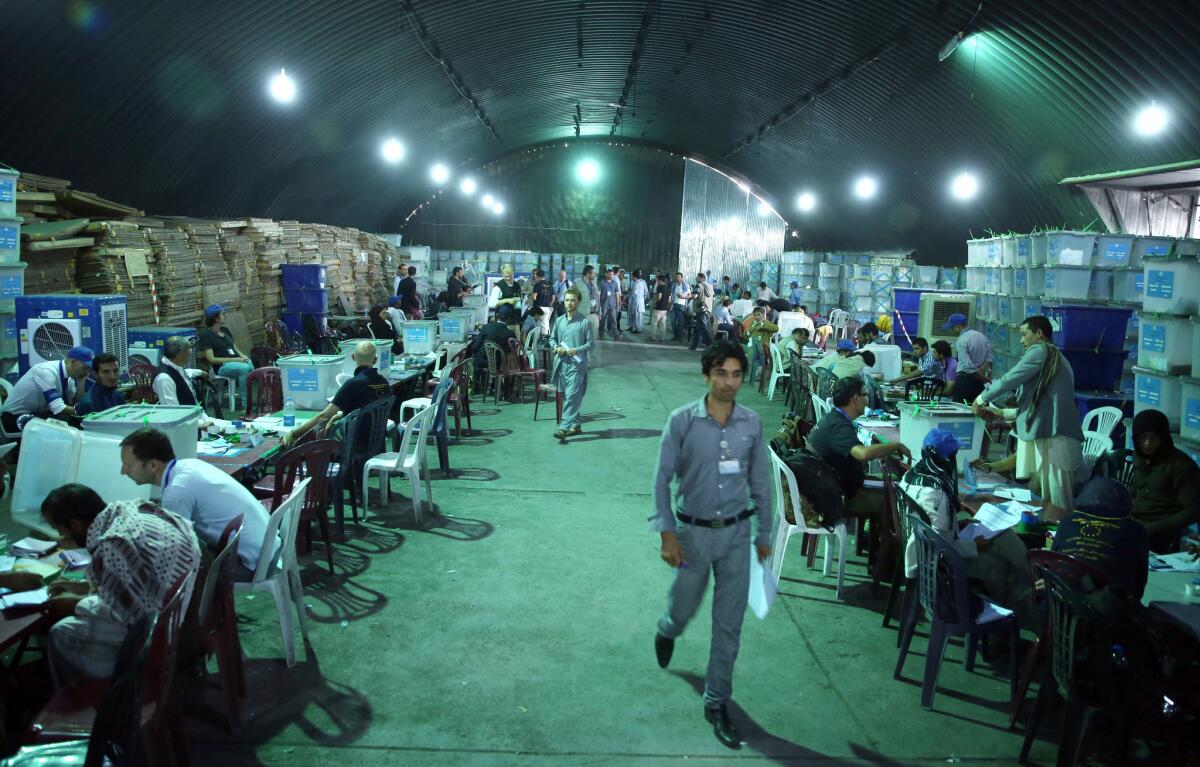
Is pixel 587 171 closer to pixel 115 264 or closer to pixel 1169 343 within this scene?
pixel 115 264

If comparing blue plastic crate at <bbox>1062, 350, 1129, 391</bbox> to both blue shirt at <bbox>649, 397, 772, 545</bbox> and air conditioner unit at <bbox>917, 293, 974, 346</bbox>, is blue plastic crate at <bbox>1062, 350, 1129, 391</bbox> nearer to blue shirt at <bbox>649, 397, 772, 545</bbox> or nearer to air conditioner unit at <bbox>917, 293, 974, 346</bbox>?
air conditioner unit at <bbox>917, 293, 974, 346</bbox>

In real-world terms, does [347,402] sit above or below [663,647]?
above

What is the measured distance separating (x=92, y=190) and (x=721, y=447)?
11.5 m

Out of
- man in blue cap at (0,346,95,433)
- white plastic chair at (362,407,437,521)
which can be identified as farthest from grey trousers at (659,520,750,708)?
man in blue cap at (0,346,95,433)

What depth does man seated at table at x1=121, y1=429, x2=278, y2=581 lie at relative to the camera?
4324 mm

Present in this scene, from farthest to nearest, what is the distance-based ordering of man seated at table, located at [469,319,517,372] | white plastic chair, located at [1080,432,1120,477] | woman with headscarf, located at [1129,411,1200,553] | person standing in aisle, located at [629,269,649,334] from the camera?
person standing in aisle, located at [629,269,649,334]
man seated at table, located at [469,319,517,372]
white plastic chair, located at [1080,432,1120,477]
woman with headscarf, located at [1129,411,1200,553]

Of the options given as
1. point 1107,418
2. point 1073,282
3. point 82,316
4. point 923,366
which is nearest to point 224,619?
point 82,316

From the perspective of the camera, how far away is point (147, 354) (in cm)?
1073

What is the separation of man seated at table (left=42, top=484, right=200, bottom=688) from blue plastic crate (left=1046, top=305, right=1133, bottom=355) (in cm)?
1003

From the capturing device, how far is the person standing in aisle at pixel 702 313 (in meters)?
21.7

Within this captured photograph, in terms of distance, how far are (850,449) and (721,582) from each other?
2357mm

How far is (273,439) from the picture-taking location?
6.90 m

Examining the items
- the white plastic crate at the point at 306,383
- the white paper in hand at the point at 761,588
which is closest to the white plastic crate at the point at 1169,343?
the white paper in hand at the point at 761,588

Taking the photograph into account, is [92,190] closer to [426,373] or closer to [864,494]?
[426,373]
